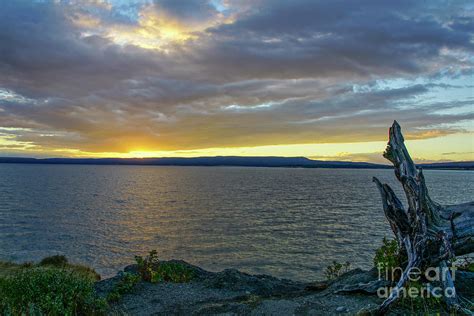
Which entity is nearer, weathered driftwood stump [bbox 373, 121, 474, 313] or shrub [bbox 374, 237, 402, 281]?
weathered driftwood stump [bbox 373, 121, 474, 313]

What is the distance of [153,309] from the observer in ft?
37.2

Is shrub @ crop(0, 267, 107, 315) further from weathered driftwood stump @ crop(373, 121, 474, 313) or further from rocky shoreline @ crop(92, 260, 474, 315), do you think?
weathered driftwood stump @ crop(373, 121, 474, 313)

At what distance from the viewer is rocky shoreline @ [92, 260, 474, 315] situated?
9766mm

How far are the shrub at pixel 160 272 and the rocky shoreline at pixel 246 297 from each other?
42 centimetres

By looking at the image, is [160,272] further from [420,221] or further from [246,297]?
[420,221]

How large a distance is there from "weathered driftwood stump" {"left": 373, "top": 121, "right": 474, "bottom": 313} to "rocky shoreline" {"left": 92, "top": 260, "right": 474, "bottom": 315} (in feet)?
4.12

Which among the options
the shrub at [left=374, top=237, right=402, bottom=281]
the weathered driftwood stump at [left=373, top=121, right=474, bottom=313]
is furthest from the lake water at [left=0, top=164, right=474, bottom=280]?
the weathered driftwood stump at [left=373, top=121, right=474, bottom=313]

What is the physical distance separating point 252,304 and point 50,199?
6700 cm

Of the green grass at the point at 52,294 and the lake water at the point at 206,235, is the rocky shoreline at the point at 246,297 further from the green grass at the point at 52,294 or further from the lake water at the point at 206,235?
the lake water at the point at 206,235

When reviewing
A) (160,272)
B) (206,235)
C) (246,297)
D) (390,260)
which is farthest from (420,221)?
(206,235)

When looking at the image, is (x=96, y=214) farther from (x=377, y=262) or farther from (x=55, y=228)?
(x=377, y=262)

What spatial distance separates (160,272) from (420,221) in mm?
10322

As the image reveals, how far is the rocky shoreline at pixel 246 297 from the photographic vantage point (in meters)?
9.77

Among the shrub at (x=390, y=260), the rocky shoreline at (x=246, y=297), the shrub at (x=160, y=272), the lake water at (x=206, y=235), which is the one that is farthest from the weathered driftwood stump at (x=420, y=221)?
the lake water at (x=206, y=235)
